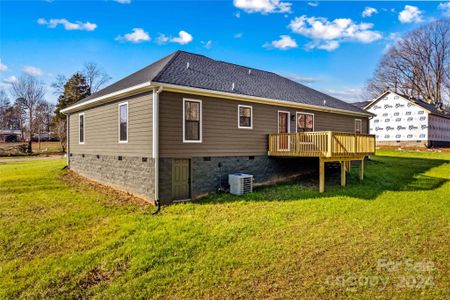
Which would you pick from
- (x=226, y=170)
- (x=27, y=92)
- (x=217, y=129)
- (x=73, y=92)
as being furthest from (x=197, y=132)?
(x=27, y=92)

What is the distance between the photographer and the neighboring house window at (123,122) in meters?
11.5

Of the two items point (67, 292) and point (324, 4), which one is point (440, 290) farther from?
point (324, 4)

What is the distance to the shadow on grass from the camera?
1066 centimetres

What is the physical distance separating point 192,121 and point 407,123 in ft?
99.3

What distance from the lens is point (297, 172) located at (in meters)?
14.3

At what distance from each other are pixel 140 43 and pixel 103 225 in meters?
13.2

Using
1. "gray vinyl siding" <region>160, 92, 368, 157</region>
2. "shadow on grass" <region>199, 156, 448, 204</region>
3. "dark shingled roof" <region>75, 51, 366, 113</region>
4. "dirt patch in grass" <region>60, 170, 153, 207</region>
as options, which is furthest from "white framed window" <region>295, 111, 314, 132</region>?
"dirt patch in grass" <region>60, 170, 153, 207</region>

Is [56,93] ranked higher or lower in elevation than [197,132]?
higher

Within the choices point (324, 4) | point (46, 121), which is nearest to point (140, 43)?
point (324, 4)

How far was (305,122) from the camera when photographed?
48.6 ft

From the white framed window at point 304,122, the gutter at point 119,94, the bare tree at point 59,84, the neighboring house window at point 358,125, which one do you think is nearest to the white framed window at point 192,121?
the gutter at point 119,94

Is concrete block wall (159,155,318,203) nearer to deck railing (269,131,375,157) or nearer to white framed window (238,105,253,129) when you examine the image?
deck railing (269,131,375,157)

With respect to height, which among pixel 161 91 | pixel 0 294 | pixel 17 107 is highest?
pixel 17 107

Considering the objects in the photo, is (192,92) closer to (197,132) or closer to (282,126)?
(197,132)
